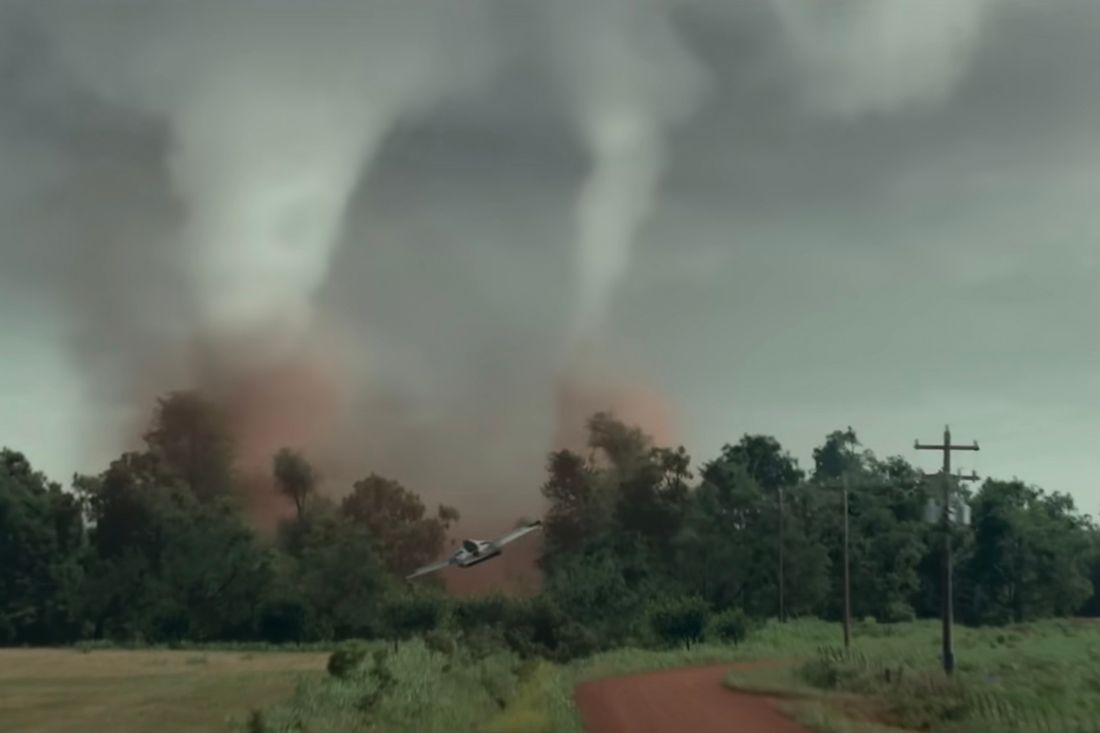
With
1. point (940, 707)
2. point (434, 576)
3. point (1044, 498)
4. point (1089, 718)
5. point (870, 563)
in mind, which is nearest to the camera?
point (1089, 718)

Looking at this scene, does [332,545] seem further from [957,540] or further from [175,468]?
[957,540]

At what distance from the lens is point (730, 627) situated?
85.9 m

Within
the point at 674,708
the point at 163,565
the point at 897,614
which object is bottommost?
the point at 674,708

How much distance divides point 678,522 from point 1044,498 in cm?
5997

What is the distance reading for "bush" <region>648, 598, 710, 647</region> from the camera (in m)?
86.8

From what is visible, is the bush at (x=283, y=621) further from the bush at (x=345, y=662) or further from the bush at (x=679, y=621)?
the bush at (x=345, y=662)

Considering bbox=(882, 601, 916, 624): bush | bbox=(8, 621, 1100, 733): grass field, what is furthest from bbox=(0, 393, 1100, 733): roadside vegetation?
bbox=(8, 621, 1100, 733): grass field

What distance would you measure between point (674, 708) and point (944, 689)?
7898mm

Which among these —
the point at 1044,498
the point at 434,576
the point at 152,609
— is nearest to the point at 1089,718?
the point at 434,576

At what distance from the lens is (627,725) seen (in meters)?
33.8

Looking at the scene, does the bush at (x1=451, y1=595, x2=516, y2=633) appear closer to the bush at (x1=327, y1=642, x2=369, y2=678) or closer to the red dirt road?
the red dirt road

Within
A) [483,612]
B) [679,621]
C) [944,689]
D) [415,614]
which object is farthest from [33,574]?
[944,689]

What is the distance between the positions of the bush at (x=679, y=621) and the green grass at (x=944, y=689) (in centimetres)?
2074

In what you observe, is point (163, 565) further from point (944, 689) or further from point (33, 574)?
point (944, 689)
